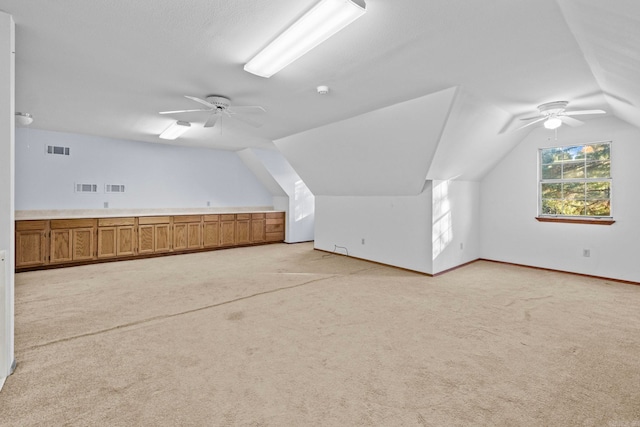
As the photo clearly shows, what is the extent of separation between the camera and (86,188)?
19.3 ft

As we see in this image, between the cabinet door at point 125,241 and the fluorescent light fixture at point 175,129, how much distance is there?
6.31ft

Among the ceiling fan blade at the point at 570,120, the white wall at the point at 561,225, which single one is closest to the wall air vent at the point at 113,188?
the white wall at the point at 561,225

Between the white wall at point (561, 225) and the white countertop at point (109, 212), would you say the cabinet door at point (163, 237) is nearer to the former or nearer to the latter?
the white countertop at point (109, 212)

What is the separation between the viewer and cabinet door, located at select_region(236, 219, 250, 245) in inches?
291

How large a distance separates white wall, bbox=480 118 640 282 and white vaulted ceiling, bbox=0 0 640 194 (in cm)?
83

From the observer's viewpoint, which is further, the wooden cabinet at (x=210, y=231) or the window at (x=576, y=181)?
the wooden cabinet at (x=210, y=231)

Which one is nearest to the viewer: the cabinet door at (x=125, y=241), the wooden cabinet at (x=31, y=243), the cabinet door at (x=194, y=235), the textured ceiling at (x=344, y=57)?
the textured ceiling at (x=344, y=57)

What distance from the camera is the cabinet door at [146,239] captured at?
19.7 feet

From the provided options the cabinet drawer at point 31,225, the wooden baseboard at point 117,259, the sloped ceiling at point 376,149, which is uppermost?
the sloped ceiling at point 376,149

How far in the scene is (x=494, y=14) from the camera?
1.99m

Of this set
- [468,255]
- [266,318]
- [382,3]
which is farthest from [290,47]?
[468,255]

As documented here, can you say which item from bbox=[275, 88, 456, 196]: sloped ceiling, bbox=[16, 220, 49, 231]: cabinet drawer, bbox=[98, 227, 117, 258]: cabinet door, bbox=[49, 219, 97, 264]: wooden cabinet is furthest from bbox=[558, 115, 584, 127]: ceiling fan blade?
bbox=[16, 220, 49, 231]: cabinet drawer

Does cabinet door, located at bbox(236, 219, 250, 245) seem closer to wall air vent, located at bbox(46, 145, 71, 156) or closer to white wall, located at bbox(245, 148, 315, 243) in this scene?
white wall, located at bbox(245, 148, 315, 243)

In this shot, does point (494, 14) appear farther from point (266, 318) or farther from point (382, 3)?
point (266, 318)
